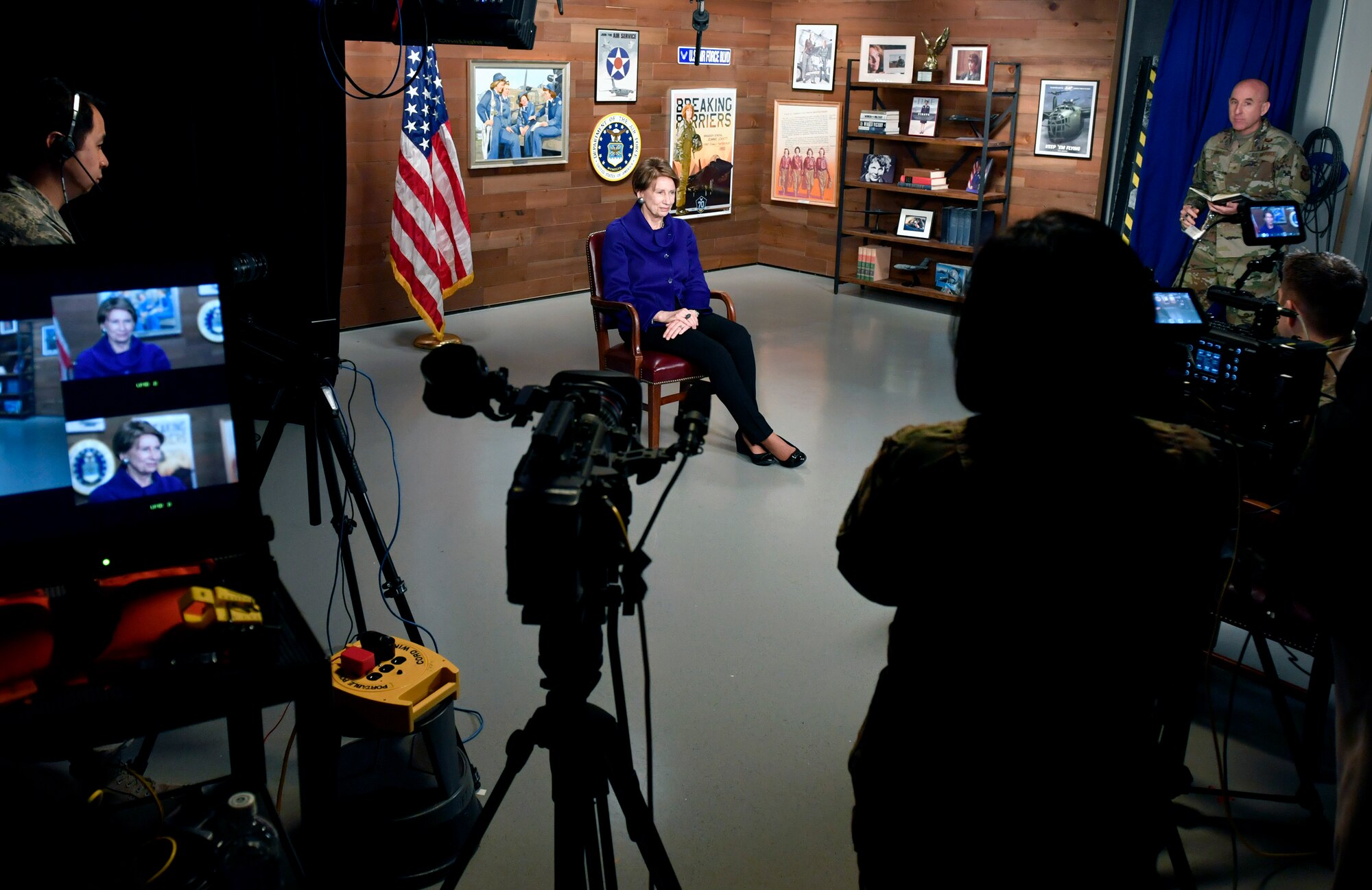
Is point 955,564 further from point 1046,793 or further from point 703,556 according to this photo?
point 703,556

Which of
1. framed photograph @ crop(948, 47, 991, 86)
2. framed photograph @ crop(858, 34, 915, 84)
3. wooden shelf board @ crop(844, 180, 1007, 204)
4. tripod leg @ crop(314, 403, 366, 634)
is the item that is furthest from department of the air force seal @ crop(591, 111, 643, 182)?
tripod leg @ crop(314, 403, 366, 634)

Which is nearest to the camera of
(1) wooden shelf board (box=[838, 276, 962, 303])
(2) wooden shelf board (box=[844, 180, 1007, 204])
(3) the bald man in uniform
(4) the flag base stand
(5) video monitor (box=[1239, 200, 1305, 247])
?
(5) video monitor (box=[1239, 200, 1305, 247])

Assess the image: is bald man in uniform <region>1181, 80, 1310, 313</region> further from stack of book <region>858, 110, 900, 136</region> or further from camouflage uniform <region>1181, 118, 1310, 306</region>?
stack of book <region>858, 110, 900, 136</region>

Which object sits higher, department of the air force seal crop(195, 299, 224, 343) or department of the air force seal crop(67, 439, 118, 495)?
department of the air force seal crop(195, 299, 224, 343)

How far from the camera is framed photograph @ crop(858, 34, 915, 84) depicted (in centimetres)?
730

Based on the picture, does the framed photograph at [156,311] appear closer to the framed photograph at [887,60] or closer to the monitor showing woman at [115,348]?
the monitor showing woman at [115,348]

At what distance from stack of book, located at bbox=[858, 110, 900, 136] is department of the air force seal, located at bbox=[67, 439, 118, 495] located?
21.6 ft

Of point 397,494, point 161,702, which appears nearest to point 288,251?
point 397,494

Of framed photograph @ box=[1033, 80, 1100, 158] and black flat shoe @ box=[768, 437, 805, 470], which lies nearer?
black flat shoe @ box=[768, 437, 805, 470]

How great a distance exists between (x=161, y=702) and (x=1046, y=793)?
3.87 feet

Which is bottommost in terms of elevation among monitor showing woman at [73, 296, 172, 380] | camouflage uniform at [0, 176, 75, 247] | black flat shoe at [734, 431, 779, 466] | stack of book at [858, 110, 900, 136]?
black flat shoe at [734, 431, 779, 466]

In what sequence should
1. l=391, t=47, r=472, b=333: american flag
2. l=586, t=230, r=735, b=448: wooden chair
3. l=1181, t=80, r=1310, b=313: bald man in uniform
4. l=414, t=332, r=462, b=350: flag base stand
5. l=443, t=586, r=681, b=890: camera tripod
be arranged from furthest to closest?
l=414, t=332, r=462, b=350: flag base stand
l=391, t=47, r=472, b=333: american flag
l=1181, t=80, r=1310, b=313: bald man in uniform
l=586, t=230, r=735, b=448: wooden chair
l=443, t=586, r=681, b=890: camera tripod

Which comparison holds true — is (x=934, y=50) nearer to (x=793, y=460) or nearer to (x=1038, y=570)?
(x=793, y=460)

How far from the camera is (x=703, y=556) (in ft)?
11.8
